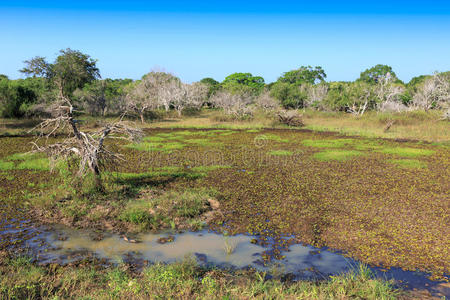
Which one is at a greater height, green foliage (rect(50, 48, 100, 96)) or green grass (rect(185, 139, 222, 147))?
green foliage (rect(50, 48, 100, 96))

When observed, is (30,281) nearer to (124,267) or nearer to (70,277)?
(70,277)

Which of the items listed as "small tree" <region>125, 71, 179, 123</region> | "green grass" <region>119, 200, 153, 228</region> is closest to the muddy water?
"green grass" <region>119, 200, 153, 228</region>

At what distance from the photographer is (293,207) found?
12.2 m

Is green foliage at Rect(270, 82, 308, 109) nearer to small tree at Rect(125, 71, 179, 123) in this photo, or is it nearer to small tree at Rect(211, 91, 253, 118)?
small tree at Rect(211, 91, 253, 118)

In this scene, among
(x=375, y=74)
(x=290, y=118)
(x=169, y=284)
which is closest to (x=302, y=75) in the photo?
(x=375, y=74)

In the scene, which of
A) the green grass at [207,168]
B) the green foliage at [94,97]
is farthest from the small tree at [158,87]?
the green grass at [207,168]

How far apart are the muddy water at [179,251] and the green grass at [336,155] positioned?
1315 cm

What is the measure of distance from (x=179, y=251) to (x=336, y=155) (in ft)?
52.9

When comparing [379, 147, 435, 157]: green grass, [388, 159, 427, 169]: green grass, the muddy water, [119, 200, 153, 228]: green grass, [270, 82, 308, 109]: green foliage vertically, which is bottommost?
the muddy water

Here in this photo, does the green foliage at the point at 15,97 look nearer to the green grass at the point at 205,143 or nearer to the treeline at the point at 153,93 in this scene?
the treeline at the point at 153,93

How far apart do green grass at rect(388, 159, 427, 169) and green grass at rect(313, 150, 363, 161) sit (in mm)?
2669

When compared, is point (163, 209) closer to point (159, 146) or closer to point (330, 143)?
point (159, 146)

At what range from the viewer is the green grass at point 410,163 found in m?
18.8

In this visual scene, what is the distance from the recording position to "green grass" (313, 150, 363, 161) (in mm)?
21230
